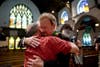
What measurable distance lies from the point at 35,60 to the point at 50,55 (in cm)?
10

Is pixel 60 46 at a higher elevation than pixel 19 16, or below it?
below

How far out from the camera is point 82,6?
55.5 ft

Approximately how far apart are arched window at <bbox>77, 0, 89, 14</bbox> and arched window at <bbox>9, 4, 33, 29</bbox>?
8606 millimetres

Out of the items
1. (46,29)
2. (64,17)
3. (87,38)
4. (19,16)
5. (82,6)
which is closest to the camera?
(46,29)

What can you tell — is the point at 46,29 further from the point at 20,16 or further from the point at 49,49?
the point at 20,16

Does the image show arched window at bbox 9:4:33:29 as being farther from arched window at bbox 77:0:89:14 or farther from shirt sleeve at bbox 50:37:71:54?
shirt sleeve at bbox 50:37:71:54

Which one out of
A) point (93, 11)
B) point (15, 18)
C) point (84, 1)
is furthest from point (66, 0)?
point (15, 18)

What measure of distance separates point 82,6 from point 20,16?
33.3 feet

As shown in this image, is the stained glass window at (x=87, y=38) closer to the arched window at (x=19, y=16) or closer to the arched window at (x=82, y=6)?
the arched window at (x=82, y=6)

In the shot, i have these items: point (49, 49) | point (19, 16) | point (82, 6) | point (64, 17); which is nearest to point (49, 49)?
point (49, 49)

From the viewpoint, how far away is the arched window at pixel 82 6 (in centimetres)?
1648

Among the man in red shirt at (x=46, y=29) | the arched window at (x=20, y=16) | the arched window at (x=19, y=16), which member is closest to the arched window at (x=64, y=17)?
the arched window at (x=19, y=16)

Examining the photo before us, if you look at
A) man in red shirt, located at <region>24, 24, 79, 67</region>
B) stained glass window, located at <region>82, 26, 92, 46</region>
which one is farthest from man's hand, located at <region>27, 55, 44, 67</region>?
stained glass window, located at <region>82, 26, 92, 46</region>

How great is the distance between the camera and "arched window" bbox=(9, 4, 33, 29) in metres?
23.3
